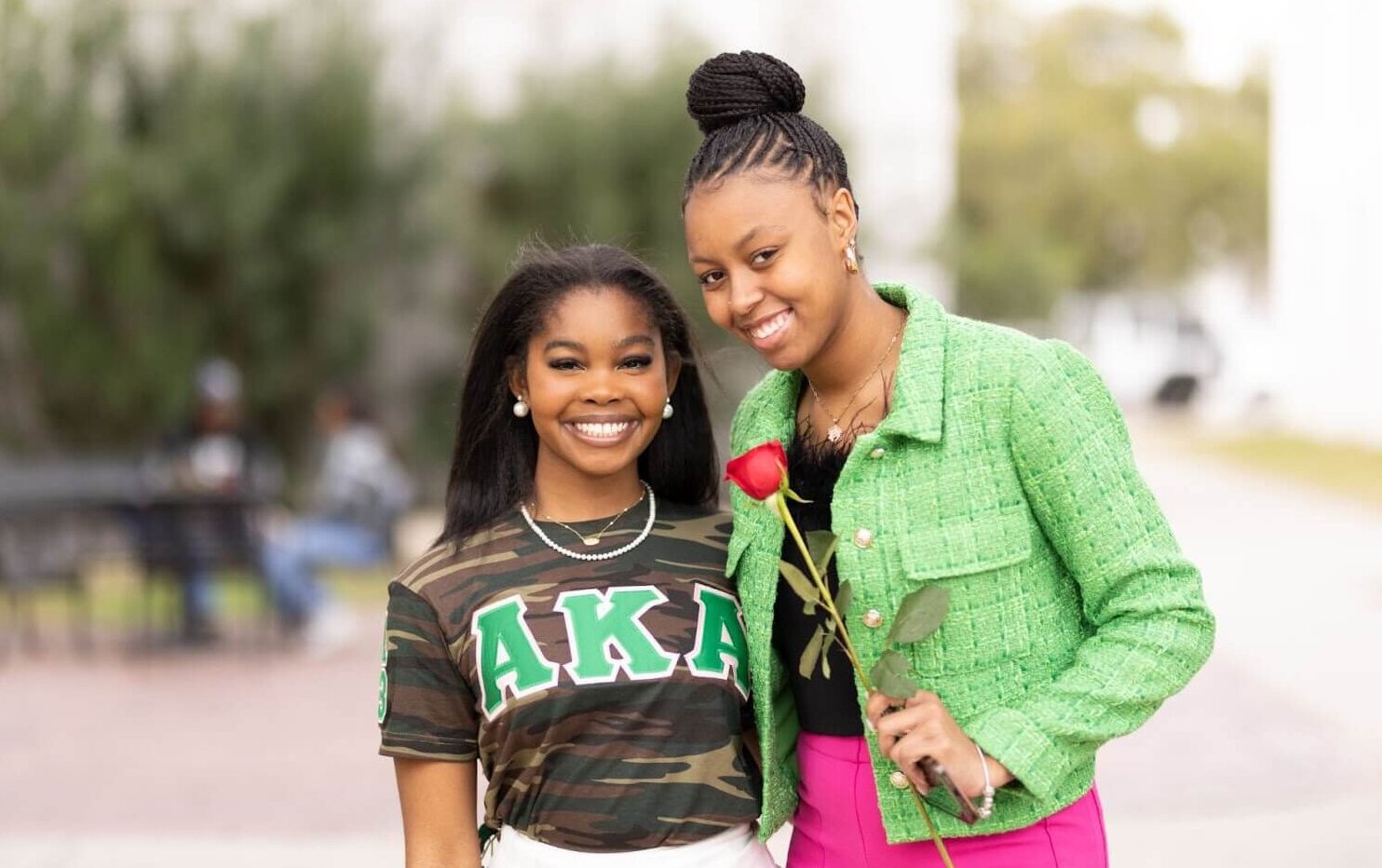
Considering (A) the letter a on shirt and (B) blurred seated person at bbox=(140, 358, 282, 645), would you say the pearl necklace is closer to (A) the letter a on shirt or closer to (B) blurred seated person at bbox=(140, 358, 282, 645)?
(A) the letter a on shirt

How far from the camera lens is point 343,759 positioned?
6.71 meters

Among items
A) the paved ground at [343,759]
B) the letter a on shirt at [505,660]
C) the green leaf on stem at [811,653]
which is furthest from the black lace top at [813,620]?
the paved ground at [343,759]

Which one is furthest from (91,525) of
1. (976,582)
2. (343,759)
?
(976,582)

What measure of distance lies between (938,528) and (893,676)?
0.27 metres

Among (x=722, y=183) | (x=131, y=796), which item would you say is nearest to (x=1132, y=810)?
(x=131, y=796)

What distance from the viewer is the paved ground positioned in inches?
216

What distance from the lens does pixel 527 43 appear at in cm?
1572

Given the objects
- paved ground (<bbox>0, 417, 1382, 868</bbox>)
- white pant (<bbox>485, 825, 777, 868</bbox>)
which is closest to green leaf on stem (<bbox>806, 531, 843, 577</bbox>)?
white pant (<bbox>485, 825, 777, 868</bbox>)

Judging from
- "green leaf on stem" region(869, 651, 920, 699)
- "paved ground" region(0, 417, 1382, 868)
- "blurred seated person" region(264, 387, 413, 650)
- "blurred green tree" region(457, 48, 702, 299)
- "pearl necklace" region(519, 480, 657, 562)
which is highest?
"blurred green tree" region(457, 48, 702, 299)

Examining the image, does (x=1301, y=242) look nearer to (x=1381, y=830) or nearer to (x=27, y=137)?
(x=27, y=137)

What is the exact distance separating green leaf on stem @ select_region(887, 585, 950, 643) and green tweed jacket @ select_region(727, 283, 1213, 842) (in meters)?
0.16

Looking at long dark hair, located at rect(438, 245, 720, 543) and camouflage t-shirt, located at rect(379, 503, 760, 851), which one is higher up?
long dark hair, located at rect(438, 245, 720, 543)

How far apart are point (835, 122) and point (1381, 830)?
10534 mm

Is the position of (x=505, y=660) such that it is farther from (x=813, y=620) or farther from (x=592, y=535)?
(x=813, y=620)
